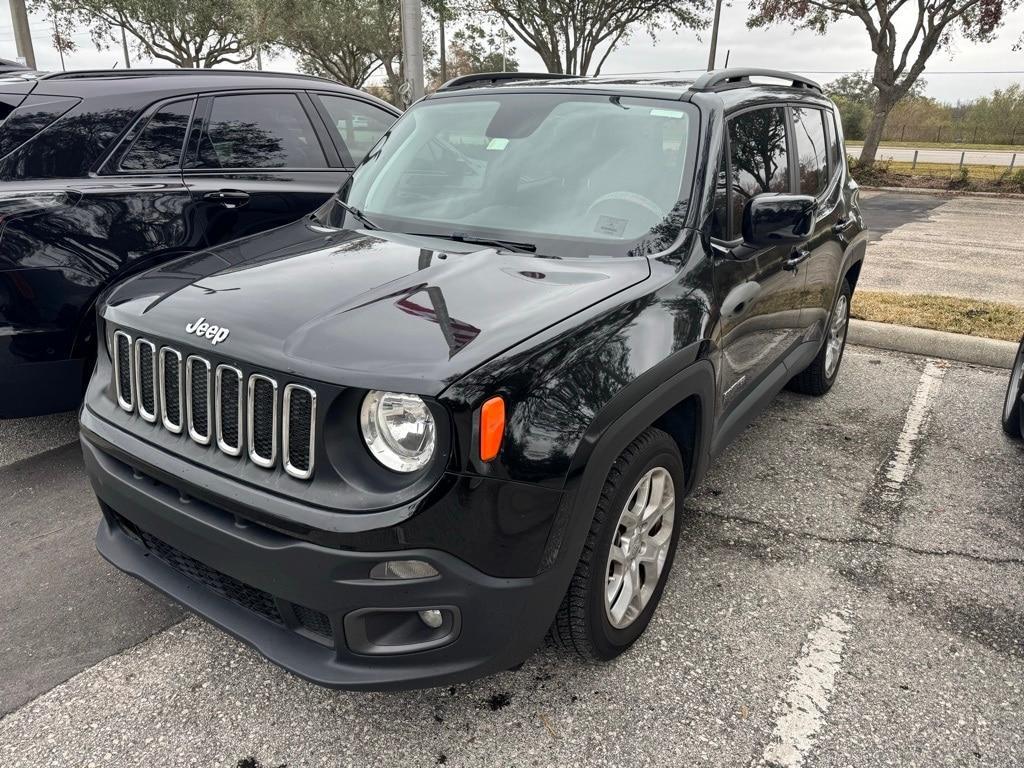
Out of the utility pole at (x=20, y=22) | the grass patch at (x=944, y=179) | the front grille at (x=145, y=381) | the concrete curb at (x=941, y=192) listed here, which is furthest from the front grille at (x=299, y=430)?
the concrete curb at (x=941, y=192)

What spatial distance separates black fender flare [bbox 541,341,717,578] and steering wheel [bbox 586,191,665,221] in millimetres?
537

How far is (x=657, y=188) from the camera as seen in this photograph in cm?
277

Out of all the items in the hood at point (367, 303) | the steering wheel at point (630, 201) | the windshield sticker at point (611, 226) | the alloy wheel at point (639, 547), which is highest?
the steering wheel at point (630, 201)

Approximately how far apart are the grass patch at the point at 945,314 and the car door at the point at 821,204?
2.13 metres

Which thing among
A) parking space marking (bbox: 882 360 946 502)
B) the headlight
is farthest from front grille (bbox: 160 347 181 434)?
parking space marking (bbox: 882 360 946 502)

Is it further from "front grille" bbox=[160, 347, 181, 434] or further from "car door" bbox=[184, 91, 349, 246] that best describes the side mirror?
"car door" bbox=[184, 91, 349, 246]

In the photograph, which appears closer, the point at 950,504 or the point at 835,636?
the point at 835,636

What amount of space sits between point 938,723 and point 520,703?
4.04 ft

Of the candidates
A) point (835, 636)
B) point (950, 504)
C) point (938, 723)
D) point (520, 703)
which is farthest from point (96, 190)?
point (950, 504)

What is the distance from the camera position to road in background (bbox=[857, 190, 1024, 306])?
25.7 ft

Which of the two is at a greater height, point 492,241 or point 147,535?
point 492,241

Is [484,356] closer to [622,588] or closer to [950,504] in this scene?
[622,588]

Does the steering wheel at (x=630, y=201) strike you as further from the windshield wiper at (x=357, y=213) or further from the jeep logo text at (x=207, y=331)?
the jeep logo text at (x=207, y=331)

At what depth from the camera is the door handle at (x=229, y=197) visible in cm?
409
